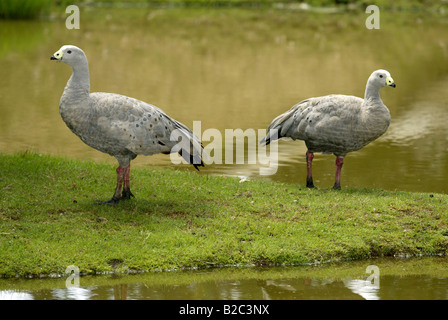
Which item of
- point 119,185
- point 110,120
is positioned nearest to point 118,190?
point 119,185

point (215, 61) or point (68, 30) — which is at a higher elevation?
point (68, 30)

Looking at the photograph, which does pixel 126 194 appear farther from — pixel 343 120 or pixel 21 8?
pixel 21 8

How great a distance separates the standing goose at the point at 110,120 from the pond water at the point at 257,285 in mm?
2263

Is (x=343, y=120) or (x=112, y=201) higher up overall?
(x=343, y=120)

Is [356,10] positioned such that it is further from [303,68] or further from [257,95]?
[257,95]

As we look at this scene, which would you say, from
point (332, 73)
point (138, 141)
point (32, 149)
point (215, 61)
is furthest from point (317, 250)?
point (215, 61)

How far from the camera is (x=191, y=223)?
11266 mm

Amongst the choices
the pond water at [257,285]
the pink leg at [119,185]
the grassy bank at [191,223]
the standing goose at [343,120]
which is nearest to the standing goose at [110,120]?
the pink leg at [119,185]

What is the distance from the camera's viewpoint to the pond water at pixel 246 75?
1720 cm

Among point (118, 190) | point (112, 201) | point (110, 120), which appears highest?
point (110, 120)

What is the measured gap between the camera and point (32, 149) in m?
17.3

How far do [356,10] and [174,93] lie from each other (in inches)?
1416

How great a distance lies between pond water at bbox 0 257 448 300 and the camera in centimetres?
922

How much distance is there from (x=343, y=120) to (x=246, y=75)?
56.2ft
